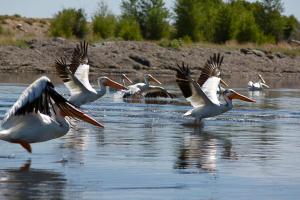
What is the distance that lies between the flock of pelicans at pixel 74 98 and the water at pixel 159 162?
34 centimetres

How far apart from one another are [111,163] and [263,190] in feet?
7.59

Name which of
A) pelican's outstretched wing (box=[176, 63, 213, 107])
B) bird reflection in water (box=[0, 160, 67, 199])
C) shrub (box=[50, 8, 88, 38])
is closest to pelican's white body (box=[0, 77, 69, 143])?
bird reflection in water (box=[0, 160, 67, 199])

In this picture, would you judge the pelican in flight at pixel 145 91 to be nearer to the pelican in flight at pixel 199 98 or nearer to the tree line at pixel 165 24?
the pelican in flight at pixel 199 98

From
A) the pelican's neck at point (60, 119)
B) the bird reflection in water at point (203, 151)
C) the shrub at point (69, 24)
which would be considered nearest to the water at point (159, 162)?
the bird reflection in water at point (203, 151)

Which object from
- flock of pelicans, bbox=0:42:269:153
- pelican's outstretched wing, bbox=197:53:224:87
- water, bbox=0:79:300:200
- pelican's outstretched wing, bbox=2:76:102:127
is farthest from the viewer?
pelican's outstretched wing, bbox=197:53:224:87

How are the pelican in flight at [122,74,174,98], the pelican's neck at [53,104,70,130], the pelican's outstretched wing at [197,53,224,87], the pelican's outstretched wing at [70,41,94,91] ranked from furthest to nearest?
the pelican in flight at [122,74,174,98] → the pelican's outstretched wing at [70,41,94,91] → the pelican's outstretched wing at [197,53,224,87] → the pelican's neck at [53,104,70,130]

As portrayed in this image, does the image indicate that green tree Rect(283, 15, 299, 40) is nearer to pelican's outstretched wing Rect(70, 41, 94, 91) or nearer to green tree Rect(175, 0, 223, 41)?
green tree Rect(175, 0, 223, 41)

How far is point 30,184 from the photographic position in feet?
29.9

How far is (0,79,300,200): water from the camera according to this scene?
8.96 meters

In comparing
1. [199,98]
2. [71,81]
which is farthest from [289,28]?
[199,98]

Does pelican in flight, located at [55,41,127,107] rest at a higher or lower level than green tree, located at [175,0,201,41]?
lower

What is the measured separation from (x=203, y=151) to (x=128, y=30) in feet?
168

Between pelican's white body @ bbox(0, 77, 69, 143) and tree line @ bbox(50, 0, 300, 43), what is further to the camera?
tree line @ bbox(50, 0, 300, 43)

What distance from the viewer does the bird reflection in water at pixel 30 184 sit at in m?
8.51
